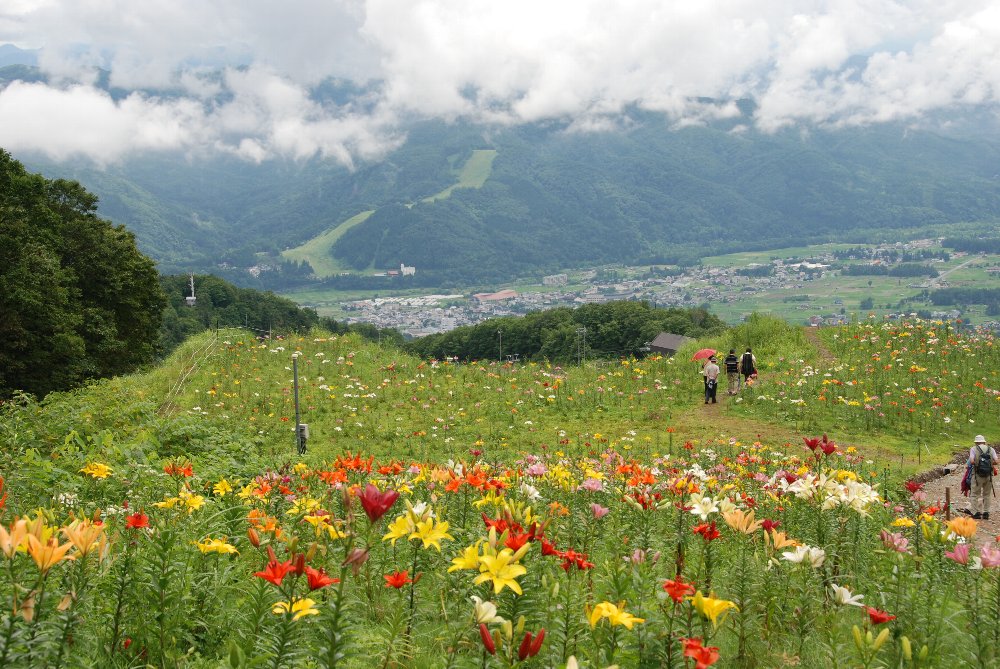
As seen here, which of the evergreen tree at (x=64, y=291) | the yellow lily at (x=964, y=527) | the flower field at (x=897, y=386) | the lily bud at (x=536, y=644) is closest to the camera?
the lily bud at (x=536, y=644)

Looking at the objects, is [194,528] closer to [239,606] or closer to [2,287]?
[239,606]

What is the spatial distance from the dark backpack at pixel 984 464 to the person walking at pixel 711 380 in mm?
6584

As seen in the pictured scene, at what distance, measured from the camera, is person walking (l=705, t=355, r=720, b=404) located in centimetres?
1585

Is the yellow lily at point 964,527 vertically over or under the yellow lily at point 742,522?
under

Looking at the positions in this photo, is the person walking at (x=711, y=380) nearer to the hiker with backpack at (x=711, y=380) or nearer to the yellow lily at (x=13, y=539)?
the hiker with backpack at (x=711, y=380)

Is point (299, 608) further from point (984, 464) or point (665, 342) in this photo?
point (665, 342)

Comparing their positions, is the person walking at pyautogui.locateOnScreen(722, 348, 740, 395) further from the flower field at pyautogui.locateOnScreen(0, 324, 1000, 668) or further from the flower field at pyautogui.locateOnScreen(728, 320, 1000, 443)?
the flower field at pyautogui.locateOnScreen(0, 324, 1000, 668)

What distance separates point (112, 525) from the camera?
407 cm

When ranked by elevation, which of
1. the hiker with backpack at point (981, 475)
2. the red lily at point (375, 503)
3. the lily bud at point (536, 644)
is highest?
the red lily at point (375, 503)

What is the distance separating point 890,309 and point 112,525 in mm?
112801

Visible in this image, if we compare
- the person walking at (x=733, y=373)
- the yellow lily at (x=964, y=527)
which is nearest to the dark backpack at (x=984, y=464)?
the person walking at (x=733, y=373)

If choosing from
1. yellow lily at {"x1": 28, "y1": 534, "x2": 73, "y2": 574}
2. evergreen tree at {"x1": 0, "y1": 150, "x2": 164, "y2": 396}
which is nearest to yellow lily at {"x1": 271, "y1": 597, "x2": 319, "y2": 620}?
yellow lily at {"x1": 28, "y1": 534, "x2": 73, "y2": 574}

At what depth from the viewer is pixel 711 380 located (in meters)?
15.9

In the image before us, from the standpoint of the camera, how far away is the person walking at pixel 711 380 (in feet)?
52.0
